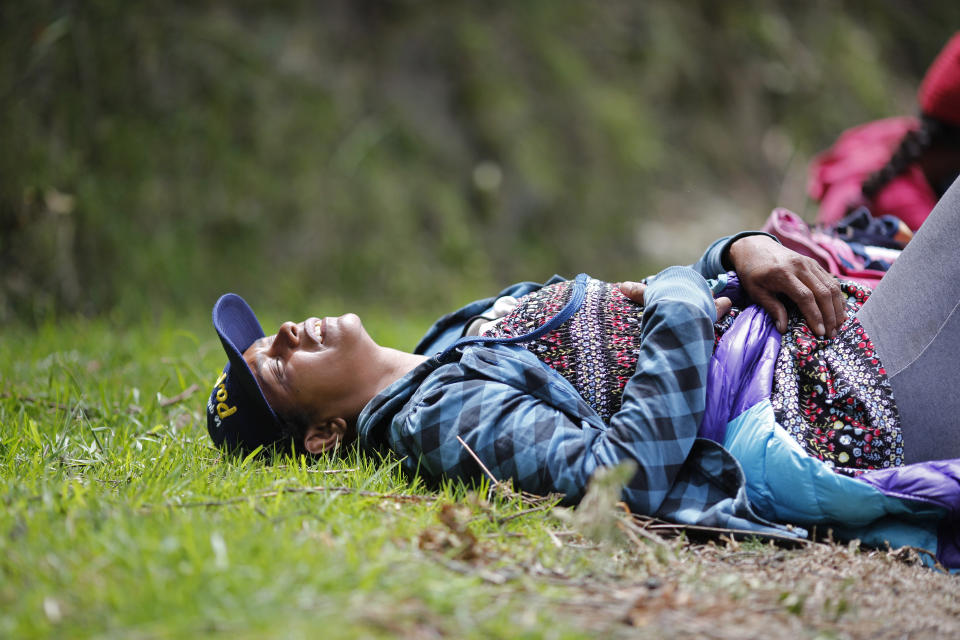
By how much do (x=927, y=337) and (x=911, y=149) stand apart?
9.22 feet

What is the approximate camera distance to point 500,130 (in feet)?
25.6

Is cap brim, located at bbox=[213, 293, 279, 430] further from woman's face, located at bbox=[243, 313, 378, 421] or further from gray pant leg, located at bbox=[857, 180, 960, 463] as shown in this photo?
gray pant leg, located at bbox=[857, 180, 960, 463]

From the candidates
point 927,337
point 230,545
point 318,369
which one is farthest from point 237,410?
point 927,337

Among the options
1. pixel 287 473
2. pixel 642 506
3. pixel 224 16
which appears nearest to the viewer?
pixel 642 506

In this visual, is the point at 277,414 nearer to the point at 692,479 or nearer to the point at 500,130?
the point at 692,479

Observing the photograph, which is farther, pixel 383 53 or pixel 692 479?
pixel 383 53

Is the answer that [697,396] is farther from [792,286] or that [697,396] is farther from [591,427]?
[792,286]

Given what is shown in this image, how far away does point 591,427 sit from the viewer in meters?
2.26

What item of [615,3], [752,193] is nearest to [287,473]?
[615,3]

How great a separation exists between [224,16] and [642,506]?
6087mm

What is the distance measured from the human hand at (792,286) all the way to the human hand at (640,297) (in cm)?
9

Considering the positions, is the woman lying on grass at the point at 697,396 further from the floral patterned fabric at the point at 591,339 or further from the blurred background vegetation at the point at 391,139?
the blurred background vegetation at the point at 391,139

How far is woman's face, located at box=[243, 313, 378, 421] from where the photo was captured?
260 cm

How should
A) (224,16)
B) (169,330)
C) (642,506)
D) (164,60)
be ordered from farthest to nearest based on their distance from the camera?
1. (224,16)
2. (164,60)
3. (169,330)
4. (642,506)
